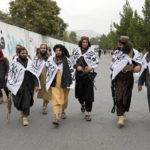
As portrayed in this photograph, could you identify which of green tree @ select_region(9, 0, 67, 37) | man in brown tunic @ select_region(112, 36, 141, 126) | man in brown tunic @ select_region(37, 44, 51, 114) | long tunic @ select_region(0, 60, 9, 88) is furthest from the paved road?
green tree @ select_region(9, 0, 67, 37)

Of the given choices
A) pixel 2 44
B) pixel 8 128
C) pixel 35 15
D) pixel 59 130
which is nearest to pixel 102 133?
pixel 59 130

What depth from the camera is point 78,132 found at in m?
4.75

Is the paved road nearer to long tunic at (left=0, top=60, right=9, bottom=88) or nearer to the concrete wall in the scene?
long tunic at (left=0, top=60, right=9, bottom=88)

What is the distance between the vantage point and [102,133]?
4.64 m

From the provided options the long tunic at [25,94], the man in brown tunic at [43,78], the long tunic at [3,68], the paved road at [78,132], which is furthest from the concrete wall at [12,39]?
the long tunic at [25,94]

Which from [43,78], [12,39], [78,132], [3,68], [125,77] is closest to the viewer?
[78,132]

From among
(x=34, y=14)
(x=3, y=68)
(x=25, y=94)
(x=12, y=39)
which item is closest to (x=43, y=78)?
(x=25, y=94)

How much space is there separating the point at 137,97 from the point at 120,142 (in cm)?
398

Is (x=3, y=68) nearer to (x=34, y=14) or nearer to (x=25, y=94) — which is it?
(x=25, y=94)

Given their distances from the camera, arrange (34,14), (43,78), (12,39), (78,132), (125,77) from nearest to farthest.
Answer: (78,132)
(125,77)
(43,78)
(12,39)
(34,14)

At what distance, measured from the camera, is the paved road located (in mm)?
4098

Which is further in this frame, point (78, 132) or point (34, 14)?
point (34, 14)

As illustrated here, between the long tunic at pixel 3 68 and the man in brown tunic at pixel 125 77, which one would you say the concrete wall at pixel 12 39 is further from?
the man in brown tunic at pixel 125 77

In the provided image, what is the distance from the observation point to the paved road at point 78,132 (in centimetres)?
410
